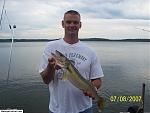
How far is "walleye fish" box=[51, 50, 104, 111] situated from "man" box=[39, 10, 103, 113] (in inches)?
3.6

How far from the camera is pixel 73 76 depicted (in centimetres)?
377

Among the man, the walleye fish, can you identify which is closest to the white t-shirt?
the man

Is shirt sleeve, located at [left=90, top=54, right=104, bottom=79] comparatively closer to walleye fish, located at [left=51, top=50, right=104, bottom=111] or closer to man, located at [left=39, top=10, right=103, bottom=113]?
man, located at [left=39, top=10, right=103, bottom=113]

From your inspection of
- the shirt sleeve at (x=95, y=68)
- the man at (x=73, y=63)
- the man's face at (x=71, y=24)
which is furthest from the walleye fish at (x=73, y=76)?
the man's face at (x=71, y=24)

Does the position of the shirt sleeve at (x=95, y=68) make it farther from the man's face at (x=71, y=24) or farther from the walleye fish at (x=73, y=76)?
the man's face at (x=71, y=24)

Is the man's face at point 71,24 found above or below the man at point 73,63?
above

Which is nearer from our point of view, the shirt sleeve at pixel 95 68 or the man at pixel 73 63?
the man at pixel 73 63

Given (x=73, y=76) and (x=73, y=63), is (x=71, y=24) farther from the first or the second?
(x=73, y=76)

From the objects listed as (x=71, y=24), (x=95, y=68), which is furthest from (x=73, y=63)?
(x=71, y=24)

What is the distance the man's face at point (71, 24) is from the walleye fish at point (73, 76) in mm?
375

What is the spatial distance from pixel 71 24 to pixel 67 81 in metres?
0.76

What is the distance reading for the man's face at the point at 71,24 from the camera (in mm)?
3903

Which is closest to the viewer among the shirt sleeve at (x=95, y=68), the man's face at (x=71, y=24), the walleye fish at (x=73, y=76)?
the walleye fish at (x=73, y=76)

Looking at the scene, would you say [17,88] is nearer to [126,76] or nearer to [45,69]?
[126,76]
